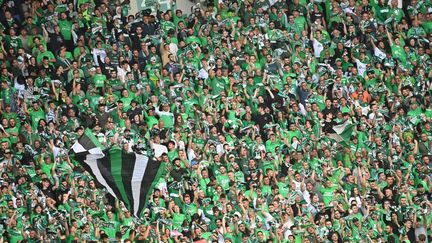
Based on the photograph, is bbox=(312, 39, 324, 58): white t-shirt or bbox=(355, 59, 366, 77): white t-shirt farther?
bbox=(312, 39, 324, 58): white t-shirt

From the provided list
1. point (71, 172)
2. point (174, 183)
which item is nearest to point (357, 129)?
point (174, 183)

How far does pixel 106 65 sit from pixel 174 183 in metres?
2.96

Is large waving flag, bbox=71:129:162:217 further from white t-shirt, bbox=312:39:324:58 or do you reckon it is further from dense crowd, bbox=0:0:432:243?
white t-shirt, bbox=312:39:324:58

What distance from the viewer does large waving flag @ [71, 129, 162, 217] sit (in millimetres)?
24578

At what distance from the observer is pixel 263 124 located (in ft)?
97.5

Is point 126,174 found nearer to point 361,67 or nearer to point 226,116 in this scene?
point 226,116

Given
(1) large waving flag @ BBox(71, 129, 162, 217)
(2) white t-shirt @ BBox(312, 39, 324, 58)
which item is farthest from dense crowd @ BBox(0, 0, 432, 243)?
(1) large waving flag @ BBox(71, 129, 162, 217)

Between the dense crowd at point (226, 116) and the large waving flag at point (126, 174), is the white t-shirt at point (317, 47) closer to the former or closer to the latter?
the dense crowd at point (226, 116)

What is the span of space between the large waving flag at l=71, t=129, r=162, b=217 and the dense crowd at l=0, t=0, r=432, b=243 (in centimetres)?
183

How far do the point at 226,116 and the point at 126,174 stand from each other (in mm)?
5273

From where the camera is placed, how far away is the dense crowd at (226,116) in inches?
1083

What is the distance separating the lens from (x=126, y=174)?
80.9 ft

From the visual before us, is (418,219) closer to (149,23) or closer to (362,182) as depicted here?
(362,182)

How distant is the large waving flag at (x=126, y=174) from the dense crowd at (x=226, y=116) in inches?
72.1
